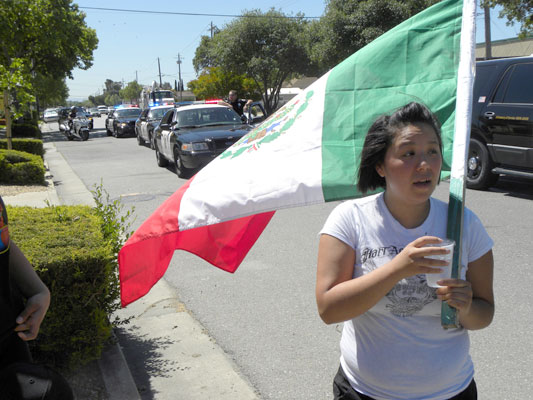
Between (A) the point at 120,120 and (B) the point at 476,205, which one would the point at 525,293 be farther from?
(A) the point at 120,120

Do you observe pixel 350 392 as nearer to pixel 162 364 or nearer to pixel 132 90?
pixel 162 364

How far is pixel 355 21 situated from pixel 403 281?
100 ft

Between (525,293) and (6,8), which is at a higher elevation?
(6,8)

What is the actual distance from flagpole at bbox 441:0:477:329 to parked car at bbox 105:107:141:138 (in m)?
29.2

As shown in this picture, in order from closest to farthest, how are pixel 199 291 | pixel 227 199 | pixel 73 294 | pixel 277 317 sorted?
1. pixel 227 199
2. pixel 73 294
3. pixel 277 317
4. pixel 199 291

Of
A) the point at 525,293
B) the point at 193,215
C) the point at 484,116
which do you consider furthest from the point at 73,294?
the point at 484,116

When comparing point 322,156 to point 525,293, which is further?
point 525,293

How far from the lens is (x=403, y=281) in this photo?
1772 mm

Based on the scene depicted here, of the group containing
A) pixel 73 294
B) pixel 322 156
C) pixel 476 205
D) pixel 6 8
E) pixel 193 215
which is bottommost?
pixel 476 205

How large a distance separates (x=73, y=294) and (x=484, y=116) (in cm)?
802

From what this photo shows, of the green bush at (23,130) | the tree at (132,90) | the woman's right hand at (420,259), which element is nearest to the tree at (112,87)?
the tree at (132,90)

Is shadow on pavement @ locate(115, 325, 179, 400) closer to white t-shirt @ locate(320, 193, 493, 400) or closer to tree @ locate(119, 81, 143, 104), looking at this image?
white t-shirt @ locate(320, 193, 493, 400)

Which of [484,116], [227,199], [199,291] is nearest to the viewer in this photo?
[227,199]

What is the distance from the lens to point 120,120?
3008cm
